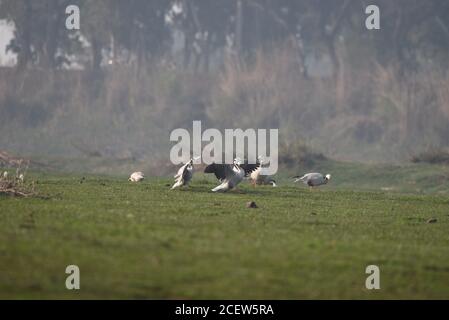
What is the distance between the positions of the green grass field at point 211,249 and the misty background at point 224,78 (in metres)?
17.9

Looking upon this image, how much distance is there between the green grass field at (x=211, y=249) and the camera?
30.8 feet

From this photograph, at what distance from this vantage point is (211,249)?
10.5 meters

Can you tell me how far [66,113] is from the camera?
1768 inches

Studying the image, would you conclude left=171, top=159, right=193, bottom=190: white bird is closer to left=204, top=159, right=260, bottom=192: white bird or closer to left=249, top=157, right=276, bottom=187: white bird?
left=204, top=159, right=260, bottom=192: white bird

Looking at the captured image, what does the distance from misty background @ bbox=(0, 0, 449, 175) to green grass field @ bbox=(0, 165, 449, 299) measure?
17.9 meters

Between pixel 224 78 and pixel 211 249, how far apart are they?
34.6 meters

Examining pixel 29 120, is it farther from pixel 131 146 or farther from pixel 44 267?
pixel 44 267

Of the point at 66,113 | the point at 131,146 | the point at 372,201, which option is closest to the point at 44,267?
the point at 372,201

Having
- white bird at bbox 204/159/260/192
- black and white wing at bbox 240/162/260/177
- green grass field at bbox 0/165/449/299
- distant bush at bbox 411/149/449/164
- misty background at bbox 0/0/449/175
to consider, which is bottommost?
green grass field at bbox 0/165/449/299

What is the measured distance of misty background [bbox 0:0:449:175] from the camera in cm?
4047

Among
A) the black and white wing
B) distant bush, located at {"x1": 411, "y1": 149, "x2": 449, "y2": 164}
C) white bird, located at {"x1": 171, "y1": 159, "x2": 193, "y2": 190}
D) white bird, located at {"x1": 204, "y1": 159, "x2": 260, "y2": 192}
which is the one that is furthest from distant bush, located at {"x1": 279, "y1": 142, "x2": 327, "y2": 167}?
white bird, located at {"x1": 204, "y1": 159, "x2": 260, "y2": 192}

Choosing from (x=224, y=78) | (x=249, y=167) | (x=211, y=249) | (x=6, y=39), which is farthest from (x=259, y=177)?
(x=6, y=39)

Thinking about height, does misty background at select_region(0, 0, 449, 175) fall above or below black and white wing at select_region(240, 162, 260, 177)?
above
